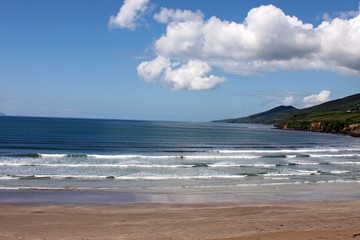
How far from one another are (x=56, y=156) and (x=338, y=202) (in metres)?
33.1

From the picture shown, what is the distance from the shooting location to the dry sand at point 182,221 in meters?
15.2

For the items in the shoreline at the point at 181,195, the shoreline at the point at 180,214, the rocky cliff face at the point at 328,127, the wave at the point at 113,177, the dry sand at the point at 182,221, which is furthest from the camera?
the rocky cliff face at the point at 328,127

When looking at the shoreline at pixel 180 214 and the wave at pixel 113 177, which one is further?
the wave at pixel 113 177

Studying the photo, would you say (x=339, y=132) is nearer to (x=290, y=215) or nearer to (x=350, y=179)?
Answer: (x=350, y=179)

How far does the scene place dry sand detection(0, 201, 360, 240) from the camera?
1519 centimetres

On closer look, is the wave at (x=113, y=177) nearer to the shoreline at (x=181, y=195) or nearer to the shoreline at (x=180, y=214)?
the shoreline at (x=181, y=195)

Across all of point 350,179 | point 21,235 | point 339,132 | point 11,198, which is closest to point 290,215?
point 21,235

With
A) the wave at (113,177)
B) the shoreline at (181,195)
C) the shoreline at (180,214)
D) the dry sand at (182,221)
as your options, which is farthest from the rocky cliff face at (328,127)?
the dry sand at (182,221)

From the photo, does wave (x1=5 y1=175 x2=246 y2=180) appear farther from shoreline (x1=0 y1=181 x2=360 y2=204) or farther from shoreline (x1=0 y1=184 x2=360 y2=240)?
shoreline (x1=0 y1=184 x2=360 y2=240)

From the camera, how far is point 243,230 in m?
16.1

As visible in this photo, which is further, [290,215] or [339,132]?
[339,132]

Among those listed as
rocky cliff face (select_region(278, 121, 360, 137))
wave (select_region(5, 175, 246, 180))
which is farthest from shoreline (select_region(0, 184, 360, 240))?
rocky cliff face (select_region(278, 121, 360, 137))

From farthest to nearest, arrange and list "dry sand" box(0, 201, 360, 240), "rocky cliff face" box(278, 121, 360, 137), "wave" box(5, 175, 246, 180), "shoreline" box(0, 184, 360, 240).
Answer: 1. "rocky cliff face" box(278, 121, 360, 137)
2. "wave" box(5, 175, 246, 180)
3. "shoreline" box(0, 184, 360, 240)
4. "dry sand" box(0, 201, 360, 240)

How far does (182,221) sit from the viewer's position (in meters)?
17.6
